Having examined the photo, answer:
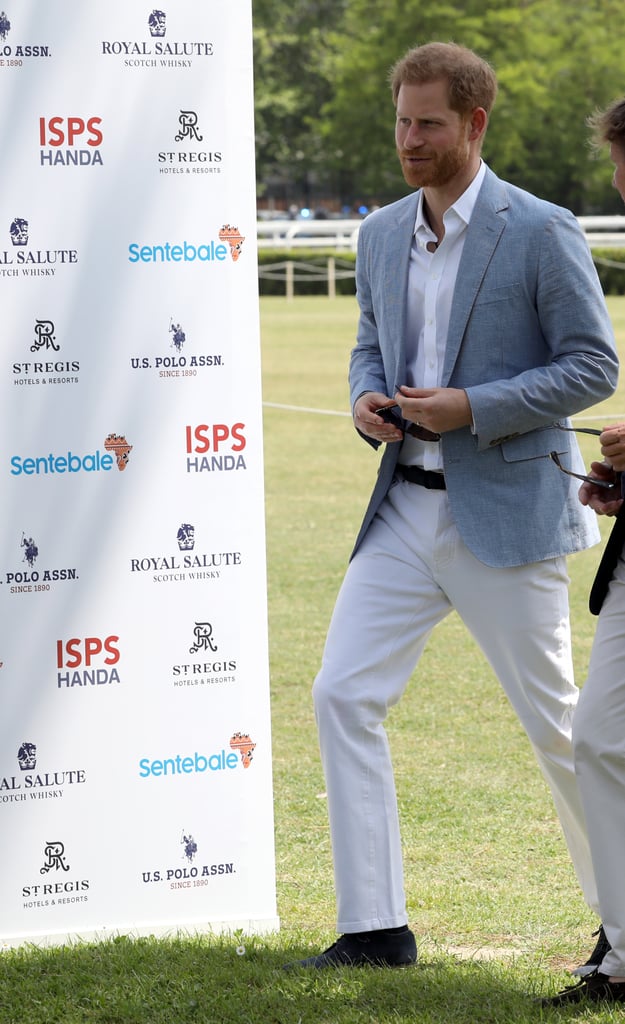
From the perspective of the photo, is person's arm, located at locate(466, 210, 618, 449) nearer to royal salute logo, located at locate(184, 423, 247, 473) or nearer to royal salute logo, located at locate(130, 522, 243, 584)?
royal salute logo, located at locate(184, 423, 247, 473)

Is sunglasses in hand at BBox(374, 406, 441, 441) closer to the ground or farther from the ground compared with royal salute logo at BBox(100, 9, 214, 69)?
closer to the ground

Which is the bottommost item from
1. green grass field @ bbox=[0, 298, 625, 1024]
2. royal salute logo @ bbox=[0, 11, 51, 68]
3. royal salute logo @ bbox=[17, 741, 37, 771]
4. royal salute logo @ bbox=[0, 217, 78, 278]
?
green grass field @ bbox=[0, 298, 625, 1024]

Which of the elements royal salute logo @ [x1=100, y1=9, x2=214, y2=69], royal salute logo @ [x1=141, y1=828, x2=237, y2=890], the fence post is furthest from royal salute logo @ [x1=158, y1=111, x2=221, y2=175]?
the fence post

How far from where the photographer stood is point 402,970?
4.13 meters

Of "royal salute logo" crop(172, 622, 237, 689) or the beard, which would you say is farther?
"royal salute logo" crop(172, 622, 237, 689)

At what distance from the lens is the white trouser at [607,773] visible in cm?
373

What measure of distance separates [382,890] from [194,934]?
33.4 inches

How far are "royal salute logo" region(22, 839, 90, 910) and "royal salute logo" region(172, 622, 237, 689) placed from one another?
64 cm

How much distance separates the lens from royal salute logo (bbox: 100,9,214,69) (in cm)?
441

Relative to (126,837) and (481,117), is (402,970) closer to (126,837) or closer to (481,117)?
(126,837)

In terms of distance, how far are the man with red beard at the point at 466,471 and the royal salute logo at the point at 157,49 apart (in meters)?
0.67

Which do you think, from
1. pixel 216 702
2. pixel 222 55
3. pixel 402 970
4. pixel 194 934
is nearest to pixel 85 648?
pixel 216 702

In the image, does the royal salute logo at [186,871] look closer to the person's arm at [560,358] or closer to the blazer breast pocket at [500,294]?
the person's arm at [560,358]

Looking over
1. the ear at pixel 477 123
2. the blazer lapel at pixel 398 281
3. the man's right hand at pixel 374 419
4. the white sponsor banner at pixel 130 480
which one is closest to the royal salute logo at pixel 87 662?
the white sponsor banner at pixel 130 480
